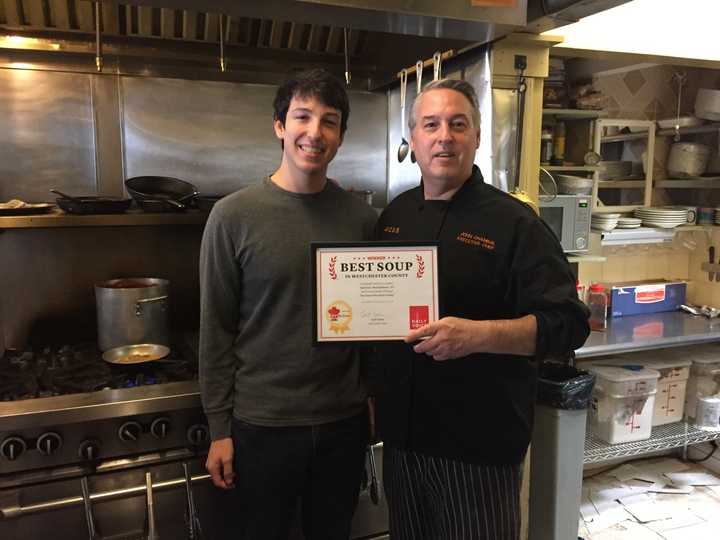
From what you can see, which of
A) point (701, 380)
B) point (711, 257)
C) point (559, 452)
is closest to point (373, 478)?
point (559, 452)

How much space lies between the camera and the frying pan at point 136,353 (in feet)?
5.49

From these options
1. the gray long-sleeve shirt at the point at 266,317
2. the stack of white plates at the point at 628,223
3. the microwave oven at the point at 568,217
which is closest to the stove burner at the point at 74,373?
the gray long-sleeve shirt at the point at 266,317

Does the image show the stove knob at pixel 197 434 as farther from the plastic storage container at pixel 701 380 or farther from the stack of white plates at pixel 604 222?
the plastic storage container at pixel 701 380

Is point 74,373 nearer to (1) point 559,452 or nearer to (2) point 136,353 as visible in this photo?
(2) point 136,353

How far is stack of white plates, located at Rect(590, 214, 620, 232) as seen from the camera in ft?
8.59

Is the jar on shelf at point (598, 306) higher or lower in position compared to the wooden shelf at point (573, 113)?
lower

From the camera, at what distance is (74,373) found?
1.58 metres

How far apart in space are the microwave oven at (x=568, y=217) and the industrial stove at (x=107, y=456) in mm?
1514

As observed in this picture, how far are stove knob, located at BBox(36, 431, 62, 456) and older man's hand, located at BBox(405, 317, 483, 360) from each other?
0.92 metres

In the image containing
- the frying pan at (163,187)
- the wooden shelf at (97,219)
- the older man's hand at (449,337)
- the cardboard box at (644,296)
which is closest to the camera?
the older man's hand at (449,337)

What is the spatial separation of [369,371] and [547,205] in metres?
1.27

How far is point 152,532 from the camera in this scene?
1413 millimetres

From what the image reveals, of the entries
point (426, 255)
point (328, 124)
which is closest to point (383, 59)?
point (328, 124)

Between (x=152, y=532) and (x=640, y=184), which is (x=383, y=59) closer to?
(x=640, y=184)
